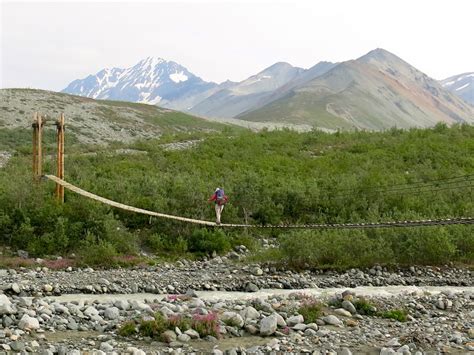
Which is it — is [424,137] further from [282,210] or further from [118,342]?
[118,342]

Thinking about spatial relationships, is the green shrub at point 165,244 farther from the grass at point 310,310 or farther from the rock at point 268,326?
the rock at point 268,326

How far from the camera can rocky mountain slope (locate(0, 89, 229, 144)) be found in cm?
5634

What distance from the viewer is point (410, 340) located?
897 cm

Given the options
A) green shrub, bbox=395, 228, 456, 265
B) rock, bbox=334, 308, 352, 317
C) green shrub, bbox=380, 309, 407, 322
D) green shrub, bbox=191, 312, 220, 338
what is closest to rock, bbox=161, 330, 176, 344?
green shrub, bbox=191, 312, 220, 338

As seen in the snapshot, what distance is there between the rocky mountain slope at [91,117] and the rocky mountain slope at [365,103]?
1277 inches

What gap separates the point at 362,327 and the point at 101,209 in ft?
32.1

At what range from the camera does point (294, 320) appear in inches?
381

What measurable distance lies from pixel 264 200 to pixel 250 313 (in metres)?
10.5

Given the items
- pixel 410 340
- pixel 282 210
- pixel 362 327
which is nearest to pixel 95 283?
pixel 362 327

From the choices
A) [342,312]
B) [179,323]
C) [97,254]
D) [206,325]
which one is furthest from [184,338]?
[97,254]

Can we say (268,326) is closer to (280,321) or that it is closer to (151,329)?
(280,321)

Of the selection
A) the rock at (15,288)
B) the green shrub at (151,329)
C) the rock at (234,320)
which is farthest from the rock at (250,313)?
the rock at (15,288)

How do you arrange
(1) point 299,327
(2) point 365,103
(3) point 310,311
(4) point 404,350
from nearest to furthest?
(4) point 404,350, (1) point 299,327, (3) point 310,311, (2) point 365,103

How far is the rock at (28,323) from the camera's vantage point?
28.1 ft
